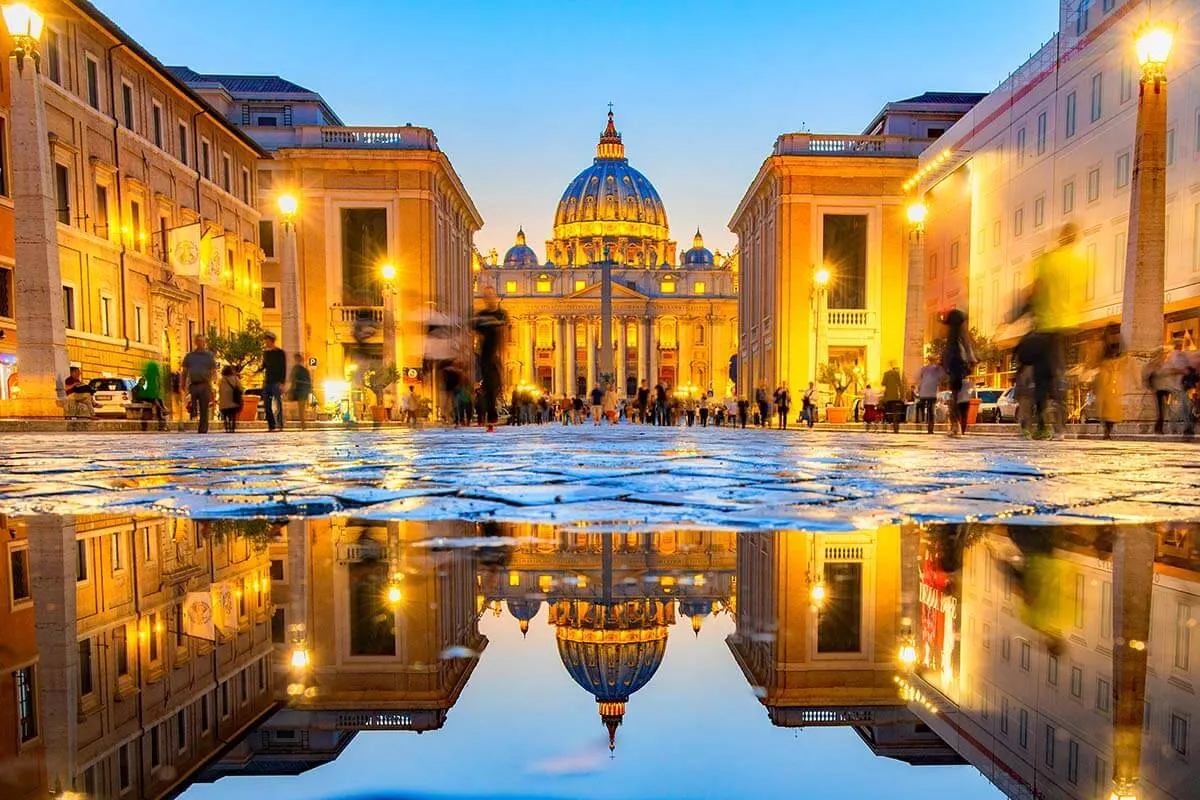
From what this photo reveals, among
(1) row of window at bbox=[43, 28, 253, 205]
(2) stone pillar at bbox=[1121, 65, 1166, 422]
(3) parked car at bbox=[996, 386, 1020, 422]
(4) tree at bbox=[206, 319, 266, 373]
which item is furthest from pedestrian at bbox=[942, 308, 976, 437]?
(4) tree at bbox=[206, 319, 266, 373]

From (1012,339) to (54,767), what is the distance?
104 feet

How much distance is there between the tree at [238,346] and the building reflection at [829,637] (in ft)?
95.2

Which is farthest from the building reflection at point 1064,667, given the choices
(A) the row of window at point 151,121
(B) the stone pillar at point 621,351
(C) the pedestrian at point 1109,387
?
(B) the stone pillar at point 621,351

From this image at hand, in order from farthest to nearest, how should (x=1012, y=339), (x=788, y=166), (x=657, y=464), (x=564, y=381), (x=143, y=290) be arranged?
1. (x=564, y=381)
2. (x=788, y=166)
3. (x=1012, y=339)
4. (x=143, y=290)
5. (x=657, y=464)

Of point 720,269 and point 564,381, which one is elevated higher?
point 720,269

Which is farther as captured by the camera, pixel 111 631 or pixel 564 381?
pixel 564 381

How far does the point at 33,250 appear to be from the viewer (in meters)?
14.7

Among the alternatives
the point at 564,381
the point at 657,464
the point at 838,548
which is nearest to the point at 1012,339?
the point at 657,464

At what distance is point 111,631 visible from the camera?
133 cm

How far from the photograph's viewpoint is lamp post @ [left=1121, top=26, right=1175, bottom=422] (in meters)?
12.2

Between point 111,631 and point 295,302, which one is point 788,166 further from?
point 111,631

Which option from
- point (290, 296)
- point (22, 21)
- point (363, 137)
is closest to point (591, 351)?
point (363, 137)

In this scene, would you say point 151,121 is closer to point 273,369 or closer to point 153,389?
point 153,389

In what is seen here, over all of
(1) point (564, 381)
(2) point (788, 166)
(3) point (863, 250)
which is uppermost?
(2) point (788, 166)
